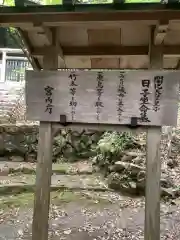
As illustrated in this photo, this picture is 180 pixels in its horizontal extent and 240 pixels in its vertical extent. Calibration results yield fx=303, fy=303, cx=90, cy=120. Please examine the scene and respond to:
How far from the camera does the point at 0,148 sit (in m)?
10.2

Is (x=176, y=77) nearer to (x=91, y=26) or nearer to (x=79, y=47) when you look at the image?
(x=91, y=26)

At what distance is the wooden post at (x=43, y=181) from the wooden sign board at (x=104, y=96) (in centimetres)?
15

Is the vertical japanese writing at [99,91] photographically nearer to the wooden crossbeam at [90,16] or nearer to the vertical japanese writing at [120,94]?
the vertical japanese writing at [120,94]

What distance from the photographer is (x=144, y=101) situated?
10.2 ft

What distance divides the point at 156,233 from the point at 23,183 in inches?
200

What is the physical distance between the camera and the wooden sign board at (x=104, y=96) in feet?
10.1

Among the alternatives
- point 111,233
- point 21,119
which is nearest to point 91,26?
point 111,233

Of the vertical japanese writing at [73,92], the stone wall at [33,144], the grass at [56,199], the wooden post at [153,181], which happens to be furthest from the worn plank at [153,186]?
the stone wall at [33,144]

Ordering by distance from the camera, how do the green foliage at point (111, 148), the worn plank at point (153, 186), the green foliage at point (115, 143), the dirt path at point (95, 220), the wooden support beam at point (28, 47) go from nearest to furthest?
the worn plank at point (153, 186) → the wooden support beam at point (28, 47) → the dirt path at point (95, 220) → the green foliage at point (111, 148) → the green foliage at point (115, 143)

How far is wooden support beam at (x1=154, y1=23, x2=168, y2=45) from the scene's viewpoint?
277cm

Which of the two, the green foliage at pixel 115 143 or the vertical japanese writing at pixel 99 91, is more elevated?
the vertical japanese writing at pixel 99 91

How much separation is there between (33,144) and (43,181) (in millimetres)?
7396

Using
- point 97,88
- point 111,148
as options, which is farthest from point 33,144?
point 97,88

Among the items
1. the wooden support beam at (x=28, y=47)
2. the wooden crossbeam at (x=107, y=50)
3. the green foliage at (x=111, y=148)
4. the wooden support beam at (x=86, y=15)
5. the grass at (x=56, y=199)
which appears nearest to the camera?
the wooden support beam at (x=86, y=15)
